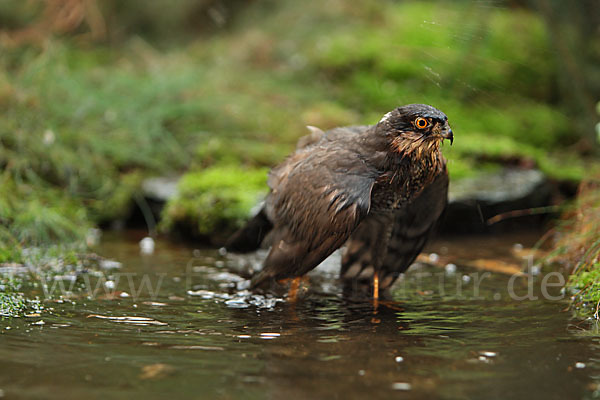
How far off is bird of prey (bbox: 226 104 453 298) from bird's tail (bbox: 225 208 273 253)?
0.22m

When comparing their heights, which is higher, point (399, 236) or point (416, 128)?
point (416, 128)

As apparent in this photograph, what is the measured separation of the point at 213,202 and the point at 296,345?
334cm

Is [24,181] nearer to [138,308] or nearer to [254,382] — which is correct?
[138,308]

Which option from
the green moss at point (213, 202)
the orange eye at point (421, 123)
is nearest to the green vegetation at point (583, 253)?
the orange eye at point (421, 123)

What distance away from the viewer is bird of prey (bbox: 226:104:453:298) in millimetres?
4020

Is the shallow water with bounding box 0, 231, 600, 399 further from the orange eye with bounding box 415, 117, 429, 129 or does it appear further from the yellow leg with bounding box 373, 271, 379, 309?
the orange eye with bounding box 415, 117, 429, 129

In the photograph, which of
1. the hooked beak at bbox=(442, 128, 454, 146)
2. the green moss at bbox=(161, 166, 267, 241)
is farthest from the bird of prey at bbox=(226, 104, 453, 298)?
the green moss at bbox=(161, 166, 267, 241)

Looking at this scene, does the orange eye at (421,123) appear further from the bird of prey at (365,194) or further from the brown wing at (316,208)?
the brown wing at (316,208)

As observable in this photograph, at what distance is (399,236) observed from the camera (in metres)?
4.82

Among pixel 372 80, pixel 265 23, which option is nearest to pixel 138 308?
pixel 372 80

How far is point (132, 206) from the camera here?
7230 mm

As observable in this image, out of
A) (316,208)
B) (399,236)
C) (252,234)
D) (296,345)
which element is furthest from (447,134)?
(252,234)

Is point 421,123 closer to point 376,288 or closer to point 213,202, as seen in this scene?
point 376,288

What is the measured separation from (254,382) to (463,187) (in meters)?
4.52
